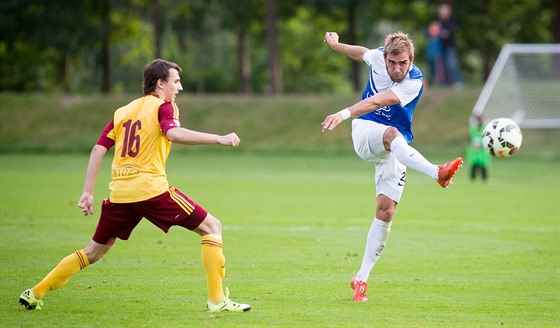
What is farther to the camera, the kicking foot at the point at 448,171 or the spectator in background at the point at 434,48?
the spectator in background at the point at 434,48

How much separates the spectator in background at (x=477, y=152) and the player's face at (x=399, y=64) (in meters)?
15.9

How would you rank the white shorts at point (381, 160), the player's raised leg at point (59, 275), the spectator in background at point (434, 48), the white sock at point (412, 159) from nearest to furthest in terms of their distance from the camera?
the player's raised leg at point (59, 275) < the white sock at point (412, 159) < the white shorts at point (381, 160) < the spectator in background at point (434, 48)

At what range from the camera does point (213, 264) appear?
336 inches

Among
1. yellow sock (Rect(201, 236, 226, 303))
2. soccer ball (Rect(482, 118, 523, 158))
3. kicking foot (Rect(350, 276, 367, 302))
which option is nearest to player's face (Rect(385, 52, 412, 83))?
soccer ball (Rect(482, 118, 523, 158))

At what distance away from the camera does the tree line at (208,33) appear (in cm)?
5047

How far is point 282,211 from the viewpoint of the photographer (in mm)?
18516

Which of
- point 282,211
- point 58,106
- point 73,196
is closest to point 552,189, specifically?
point 282,211

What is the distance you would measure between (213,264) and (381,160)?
7.46 ft

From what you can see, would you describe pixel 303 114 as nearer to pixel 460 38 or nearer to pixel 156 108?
pixel 460 38

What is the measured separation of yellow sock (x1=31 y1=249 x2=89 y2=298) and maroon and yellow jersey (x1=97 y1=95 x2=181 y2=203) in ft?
2.19

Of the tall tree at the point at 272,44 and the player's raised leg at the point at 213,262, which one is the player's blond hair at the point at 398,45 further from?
the tall tree at the point at 272,44

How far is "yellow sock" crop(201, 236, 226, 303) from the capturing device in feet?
28.0

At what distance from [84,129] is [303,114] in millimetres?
8953

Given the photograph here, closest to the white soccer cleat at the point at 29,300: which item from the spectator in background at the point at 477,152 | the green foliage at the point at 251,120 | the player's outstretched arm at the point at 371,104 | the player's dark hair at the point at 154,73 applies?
the player's dark hair at the point at 154,73
